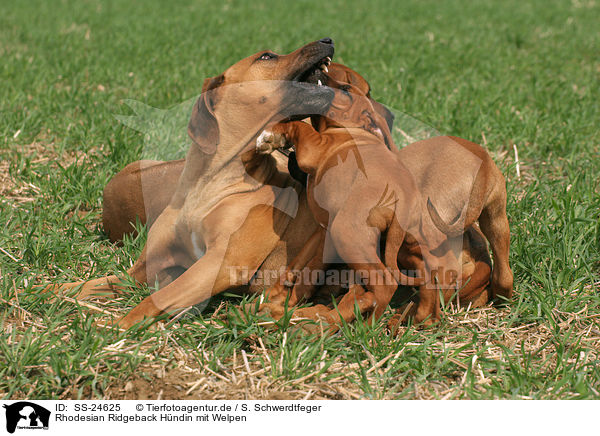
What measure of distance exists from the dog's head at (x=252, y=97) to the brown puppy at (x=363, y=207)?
0.66 feet

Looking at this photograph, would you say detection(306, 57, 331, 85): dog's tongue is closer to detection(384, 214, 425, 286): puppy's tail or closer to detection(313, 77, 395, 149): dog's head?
detection(313, 77, 395, 149): dog's head

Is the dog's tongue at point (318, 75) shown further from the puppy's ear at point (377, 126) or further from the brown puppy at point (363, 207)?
the puppy's ear at point (377, 126)

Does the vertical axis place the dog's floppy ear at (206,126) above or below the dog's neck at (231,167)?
above

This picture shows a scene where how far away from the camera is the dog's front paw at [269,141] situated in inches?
108

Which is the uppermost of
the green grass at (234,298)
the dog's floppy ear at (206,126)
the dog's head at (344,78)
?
the dog's head at (344,78)

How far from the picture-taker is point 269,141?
274 cm

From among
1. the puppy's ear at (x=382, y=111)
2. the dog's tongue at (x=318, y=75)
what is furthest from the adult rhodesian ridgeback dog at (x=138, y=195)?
the puppy's ear at (x=382, y=111)

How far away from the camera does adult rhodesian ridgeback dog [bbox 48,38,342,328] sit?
283 centimetres

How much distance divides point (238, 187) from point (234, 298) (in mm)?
539

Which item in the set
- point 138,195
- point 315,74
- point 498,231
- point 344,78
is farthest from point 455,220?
point 138,195

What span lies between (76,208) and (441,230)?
238 centimetres

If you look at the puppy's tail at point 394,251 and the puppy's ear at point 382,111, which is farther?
the puppy's ear at point 382,111
